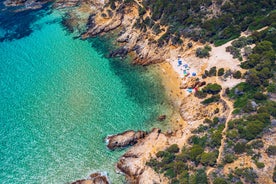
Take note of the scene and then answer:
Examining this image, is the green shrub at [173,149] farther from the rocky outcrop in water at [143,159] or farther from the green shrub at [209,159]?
the green shrub at [209,159]

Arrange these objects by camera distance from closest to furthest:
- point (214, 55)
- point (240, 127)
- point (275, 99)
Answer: point (240, 127), point (275, 99), point (214, 55)

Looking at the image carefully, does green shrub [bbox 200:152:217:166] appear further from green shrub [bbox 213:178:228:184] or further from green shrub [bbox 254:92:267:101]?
green shrub [bbox 254:92:267:101]

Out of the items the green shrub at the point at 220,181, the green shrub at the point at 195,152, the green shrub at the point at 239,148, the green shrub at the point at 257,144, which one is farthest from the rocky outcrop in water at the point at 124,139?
the green shrub at the point at 257,144

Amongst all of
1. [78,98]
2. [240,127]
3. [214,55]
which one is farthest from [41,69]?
[240,127]

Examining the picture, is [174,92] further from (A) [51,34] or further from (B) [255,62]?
(A) [51,34]

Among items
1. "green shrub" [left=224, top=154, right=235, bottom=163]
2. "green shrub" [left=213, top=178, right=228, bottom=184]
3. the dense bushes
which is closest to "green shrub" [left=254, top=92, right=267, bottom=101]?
"green shrub" [left=224, top=154, right=235, bottom=163]

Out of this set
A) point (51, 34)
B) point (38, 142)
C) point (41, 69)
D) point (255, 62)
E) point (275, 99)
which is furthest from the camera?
point (51, 34)

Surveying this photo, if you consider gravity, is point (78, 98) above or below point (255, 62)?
below

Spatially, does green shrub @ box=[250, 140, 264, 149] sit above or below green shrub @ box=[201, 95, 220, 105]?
above
